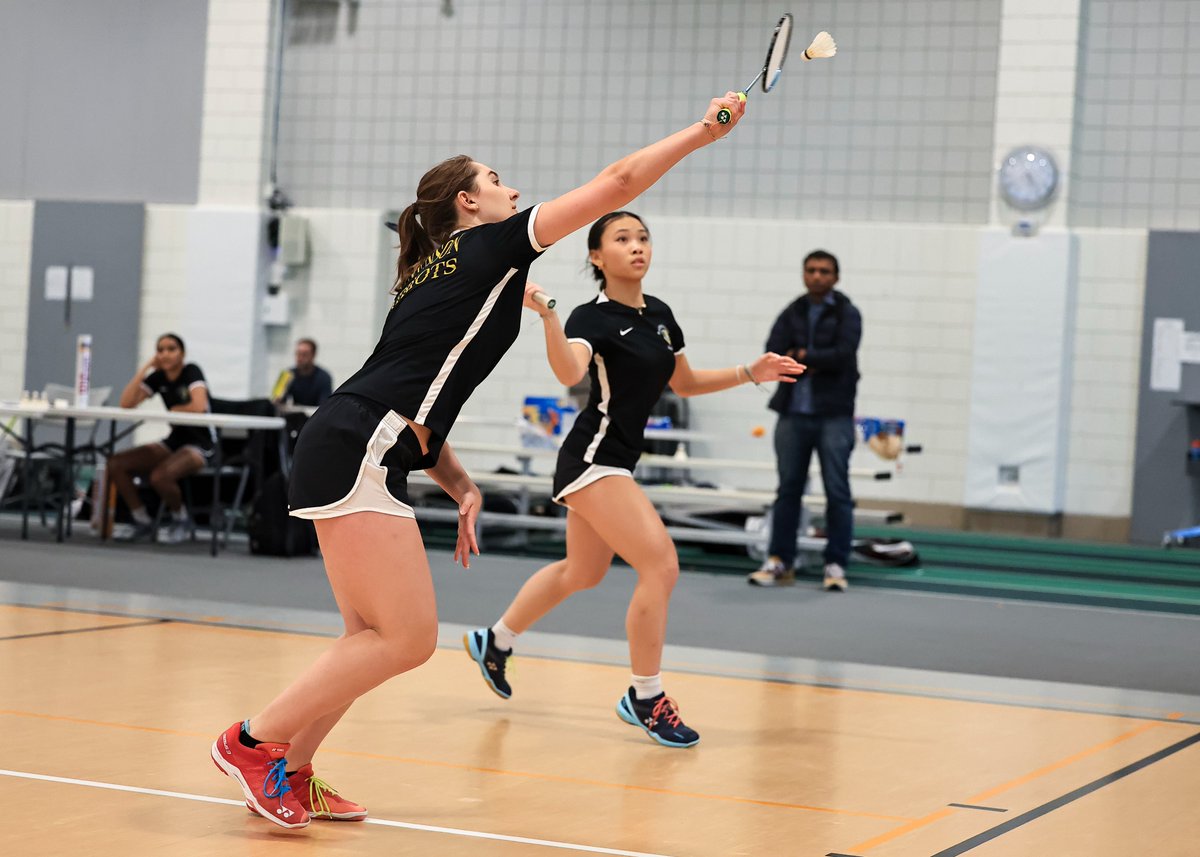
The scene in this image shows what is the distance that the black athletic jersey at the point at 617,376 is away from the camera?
4742 mm

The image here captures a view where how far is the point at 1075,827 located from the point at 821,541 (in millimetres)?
6033

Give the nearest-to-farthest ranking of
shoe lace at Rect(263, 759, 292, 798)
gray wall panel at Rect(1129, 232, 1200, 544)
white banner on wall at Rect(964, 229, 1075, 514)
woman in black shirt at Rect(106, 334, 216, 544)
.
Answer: shoe lace at Rect(263, 759, 292, 798) → woman in black shirt at Rect(106, 334, 216, 544) → gray wall panel at Rect(1129, 232, 1200, 544) → white banner on wall at Rect(964, 229, 1075, 514)

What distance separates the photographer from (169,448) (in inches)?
402

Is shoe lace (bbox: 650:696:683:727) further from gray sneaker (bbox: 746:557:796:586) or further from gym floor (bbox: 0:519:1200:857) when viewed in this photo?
gray sneaker (bbox: 746:557:796:586)

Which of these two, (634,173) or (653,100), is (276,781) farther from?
(653,100)

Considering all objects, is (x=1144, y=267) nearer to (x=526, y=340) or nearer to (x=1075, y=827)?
(x=526, y=340)

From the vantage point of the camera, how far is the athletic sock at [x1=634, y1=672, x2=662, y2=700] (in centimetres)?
461

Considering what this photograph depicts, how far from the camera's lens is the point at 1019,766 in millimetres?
4371

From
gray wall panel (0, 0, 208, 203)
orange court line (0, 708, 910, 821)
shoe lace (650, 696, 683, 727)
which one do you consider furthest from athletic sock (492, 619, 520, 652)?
gray wall panel (0, 0, 208, 203)

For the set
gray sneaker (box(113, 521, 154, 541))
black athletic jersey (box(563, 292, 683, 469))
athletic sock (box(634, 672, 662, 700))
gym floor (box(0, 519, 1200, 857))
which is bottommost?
gray sneaker (box(113, 521, 154, 541))

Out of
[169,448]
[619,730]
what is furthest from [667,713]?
[169,448]

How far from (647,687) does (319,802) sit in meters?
1.39

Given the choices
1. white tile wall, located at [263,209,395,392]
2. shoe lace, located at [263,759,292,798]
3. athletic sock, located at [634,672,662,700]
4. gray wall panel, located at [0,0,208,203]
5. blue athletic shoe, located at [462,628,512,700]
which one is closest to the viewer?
shoe lace, located at [263,759,292,798]

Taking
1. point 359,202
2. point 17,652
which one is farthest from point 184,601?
point 359,202
